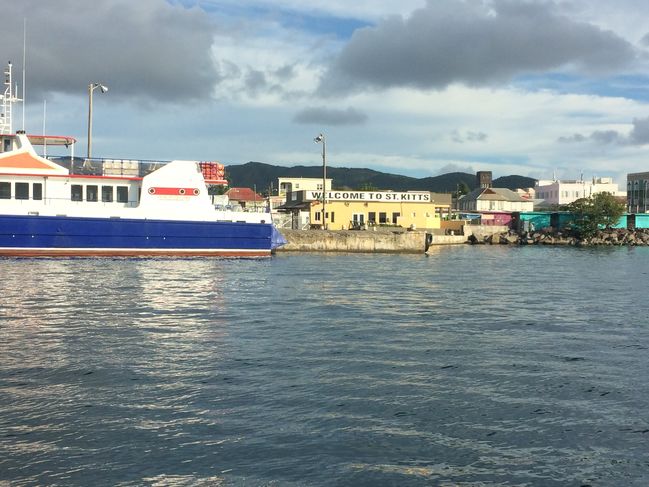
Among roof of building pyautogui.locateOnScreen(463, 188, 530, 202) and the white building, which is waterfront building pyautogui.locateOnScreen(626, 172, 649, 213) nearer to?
the white building

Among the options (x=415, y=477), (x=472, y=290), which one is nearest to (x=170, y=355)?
(x=415, y=477)

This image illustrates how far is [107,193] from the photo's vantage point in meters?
36.5

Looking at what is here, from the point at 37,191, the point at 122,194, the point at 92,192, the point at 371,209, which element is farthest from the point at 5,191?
the point at 371,209

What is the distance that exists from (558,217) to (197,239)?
67.7m

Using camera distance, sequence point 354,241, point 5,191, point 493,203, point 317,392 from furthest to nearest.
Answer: point 493,203
point 354,241
point 5,191
point 317,392

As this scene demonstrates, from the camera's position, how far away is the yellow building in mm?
65625

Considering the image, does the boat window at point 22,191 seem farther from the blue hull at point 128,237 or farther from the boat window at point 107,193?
the boat window at point 107,193

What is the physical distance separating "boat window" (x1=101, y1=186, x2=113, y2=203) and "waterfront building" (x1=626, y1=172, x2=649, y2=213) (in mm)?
104215

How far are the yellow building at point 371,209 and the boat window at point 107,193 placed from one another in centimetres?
2975

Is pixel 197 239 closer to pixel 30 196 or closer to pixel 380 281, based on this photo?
pixel 30 196

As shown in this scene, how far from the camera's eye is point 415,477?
657 cm

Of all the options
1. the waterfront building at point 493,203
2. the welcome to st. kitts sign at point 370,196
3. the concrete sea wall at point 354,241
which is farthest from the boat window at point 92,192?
the waterfront building at point 493,203

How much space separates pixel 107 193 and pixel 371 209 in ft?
114

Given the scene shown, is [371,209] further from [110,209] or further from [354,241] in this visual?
[110,209]
